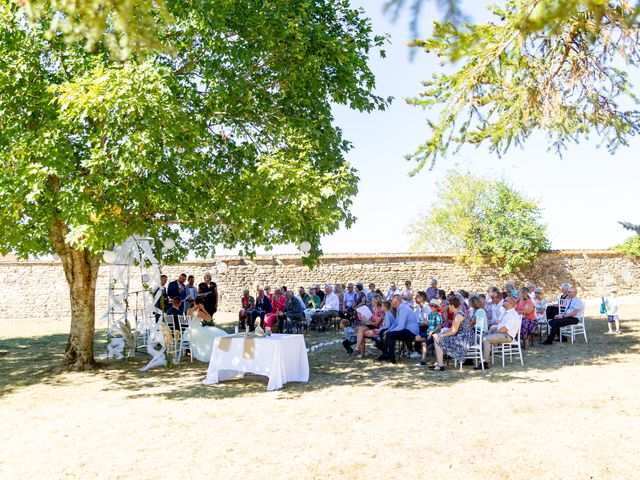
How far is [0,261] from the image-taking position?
80.5 ft

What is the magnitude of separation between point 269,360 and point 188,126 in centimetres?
369

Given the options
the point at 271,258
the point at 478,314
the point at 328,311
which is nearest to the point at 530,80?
the point at 478,314

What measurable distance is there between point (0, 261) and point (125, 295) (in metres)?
15.4

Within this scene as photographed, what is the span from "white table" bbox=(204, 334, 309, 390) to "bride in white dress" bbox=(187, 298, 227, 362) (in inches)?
79.5

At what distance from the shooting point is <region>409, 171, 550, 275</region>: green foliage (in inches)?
1029

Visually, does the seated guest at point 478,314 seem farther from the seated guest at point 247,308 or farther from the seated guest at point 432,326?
the seated guest at point 247,308

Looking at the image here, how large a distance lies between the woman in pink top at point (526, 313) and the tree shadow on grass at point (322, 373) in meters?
0.36

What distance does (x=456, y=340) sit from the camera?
32.1 ft

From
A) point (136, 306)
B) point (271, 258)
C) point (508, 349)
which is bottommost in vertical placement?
point (508, 349)

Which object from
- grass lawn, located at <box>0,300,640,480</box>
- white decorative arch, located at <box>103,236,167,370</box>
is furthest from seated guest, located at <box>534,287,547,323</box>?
white decorative arch, located at <box>103,236,167,370</box>

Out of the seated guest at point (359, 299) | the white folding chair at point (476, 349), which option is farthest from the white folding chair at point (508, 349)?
the seated guest at point (359, 299)

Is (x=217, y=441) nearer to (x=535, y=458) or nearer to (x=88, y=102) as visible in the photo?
(x=535, y=458)

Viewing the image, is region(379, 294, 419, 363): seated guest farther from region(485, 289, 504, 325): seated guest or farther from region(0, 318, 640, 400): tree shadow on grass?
region(485, 289, 504, 325): seated guest

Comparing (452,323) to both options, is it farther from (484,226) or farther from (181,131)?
(484,226)
